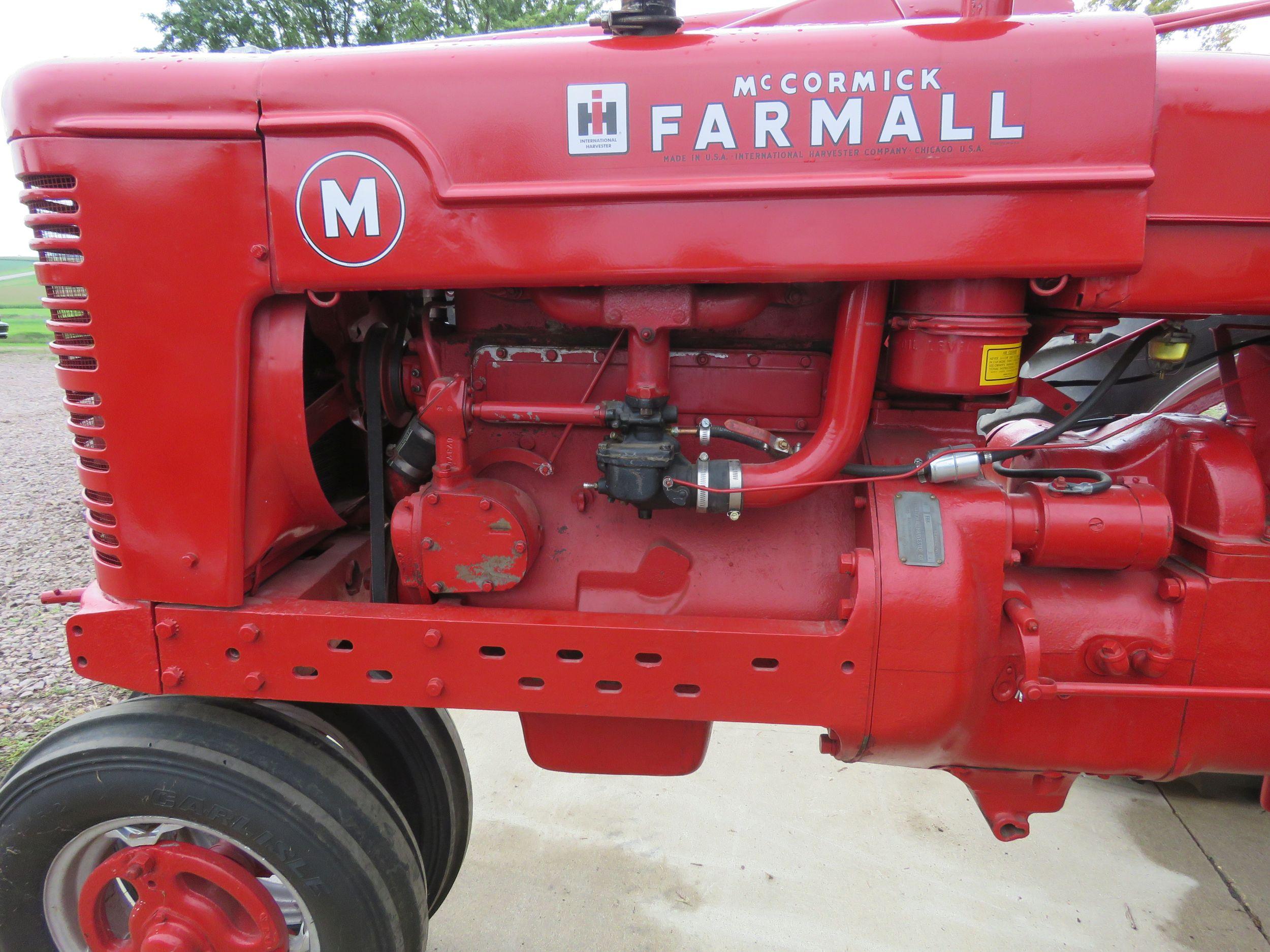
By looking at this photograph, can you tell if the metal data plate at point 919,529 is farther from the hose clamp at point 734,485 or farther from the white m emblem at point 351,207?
the white m emblem at point 351,207

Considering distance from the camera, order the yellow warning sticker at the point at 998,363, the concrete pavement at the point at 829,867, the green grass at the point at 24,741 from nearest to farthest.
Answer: the yellow warning sticker at the point at 998,363 → the concrete pavement at the point at 829,867 → the green grass at the point at 24,741

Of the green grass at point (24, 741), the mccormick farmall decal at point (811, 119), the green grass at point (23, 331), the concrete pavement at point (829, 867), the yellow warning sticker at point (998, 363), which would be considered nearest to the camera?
the mccormick farmall decal at point (811, 119)

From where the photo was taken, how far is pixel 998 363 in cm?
134

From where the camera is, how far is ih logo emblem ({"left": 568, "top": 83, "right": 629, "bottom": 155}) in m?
1.26

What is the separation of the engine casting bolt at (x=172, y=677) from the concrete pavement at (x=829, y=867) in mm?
1084

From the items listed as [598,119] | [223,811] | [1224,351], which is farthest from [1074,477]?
[223,811]

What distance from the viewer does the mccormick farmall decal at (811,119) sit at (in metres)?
1.21

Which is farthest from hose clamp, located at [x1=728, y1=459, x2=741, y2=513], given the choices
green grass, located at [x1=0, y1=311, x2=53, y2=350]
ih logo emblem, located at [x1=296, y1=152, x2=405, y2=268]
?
green grass, located at [x1=0, y1=311, x2=53, y2=350]

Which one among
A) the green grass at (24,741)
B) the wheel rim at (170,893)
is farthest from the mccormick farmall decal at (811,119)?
the green grass at (24,741)

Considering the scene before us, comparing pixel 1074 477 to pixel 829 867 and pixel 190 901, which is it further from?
pixel 190 901

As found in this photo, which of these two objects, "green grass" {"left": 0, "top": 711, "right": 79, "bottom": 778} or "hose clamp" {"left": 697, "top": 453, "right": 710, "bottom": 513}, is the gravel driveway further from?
"hose clamp" {"left": 697, "top": 453, "right": 710, "bottom": 513}

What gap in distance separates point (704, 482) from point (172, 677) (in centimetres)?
111

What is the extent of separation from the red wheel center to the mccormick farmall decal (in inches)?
62.5

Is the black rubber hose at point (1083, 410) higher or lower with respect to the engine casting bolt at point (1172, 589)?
higher
